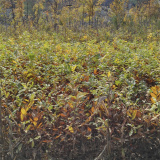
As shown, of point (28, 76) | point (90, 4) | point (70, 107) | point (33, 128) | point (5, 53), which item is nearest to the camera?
point (33, 128)

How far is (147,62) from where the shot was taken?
10.3ft

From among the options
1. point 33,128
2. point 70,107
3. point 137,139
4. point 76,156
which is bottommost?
point 76,156

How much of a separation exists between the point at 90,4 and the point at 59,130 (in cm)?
1488

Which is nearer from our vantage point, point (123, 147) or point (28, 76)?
point (123, 147)

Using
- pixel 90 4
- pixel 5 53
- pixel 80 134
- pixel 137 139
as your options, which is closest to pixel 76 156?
pixel 80 134

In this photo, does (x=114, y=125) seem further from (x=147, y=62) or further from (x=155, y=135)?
(x=147, y=62)

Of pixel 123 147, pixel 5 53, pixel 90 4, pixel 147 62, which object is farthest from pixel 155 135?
pixel 90 4

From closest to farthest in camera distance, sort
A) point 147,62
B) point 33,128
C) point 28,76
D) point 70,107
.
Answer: point 33,128, point 70,107, point 28,76, point 147,62

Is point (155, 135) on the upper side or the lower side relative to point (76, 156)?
upper

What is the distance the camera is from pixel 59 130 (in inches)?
69.9

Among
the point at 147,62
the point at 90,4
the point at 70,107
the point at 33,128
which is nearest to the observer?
the point at 33,128

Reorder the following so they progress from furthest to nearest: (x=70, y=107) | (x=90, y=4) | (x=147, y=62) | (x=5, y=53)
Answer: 1. (x=90, y=4)
2. (x=5, y=53)
3. (x=147, y=62)
4. (x=70, y=107)

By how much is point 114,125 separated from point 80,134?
36cm

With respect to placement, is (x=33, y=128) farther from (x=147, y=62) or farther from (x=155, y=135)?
(x=147, y=62)
